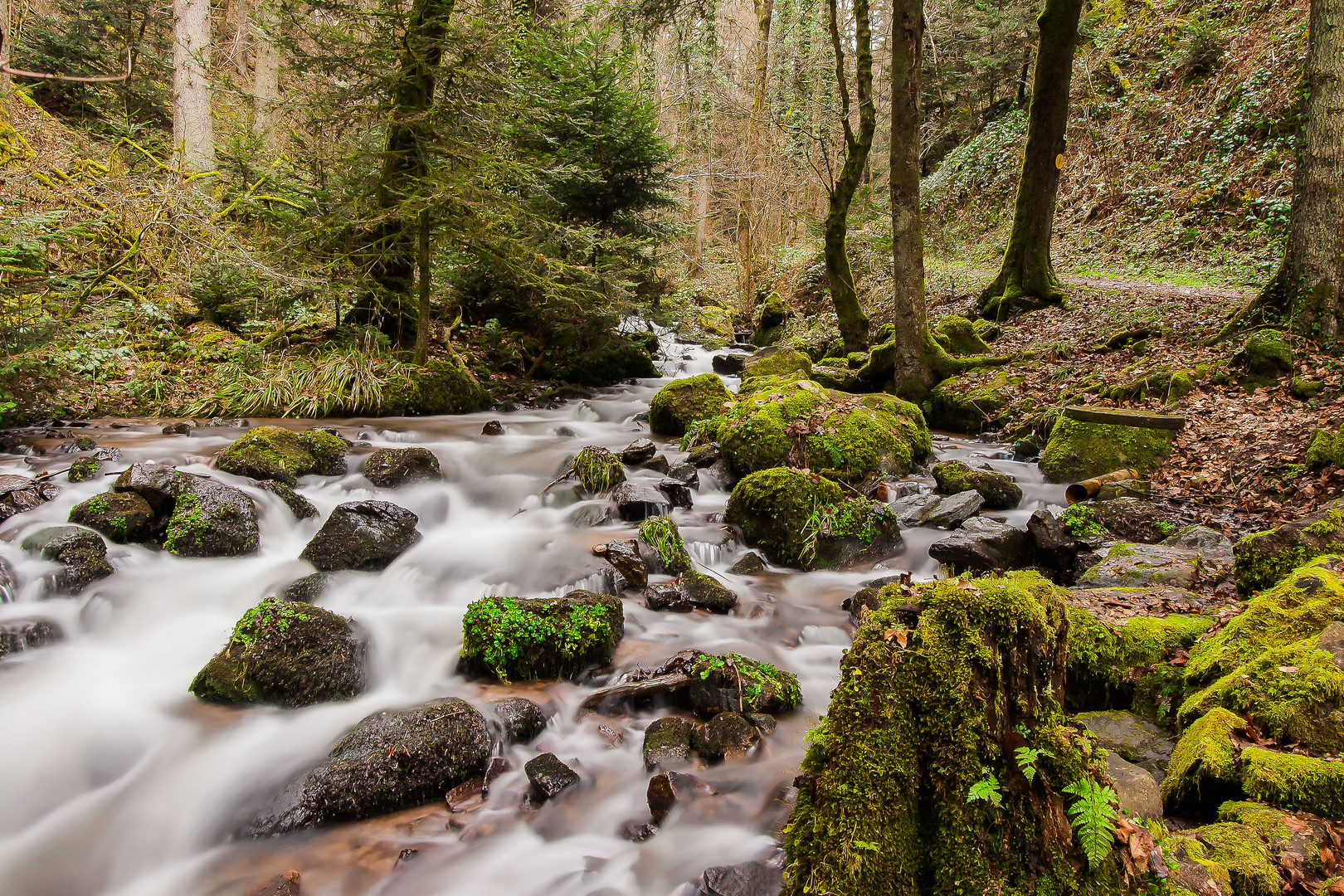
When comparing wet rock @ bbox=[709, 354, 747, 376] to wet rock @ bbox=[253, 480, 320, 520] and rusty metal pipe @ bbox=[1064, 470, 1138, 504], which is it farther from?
wet rock @ bbox=[253, 480, 320, 520]

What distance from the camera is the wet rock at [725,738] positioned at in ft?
12.2

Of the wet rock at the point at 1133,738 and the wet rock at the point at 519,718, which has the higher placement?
the wet rock at the point at 1133,738

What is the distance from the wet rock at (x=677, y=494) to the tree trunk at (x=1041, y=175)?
965cm

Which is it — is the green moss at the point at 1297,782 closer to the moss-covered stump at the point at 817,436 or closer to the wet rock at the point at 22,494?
the moss-covered stump at the point at 817,436

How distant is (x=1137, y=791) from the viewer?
2.20 meters

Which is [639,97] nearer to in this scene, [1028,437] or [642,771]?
[1028,437]

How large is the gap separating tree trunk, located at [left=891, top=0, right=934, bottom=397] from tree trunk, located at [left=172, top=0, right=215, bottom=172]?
522 inches

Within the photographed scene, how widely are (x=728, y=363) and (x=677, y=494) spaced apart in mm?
10847

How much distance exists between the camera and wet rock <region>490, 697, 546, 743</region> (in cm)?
394

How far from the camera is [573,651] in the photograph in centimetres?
454

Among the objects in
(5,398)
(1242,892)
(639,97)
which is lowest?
(1242,892)

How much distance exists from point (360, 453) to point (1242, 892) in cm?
840

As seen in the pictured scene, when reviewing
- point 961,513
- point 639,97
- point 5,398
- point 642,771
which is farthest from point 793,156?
point 642,771

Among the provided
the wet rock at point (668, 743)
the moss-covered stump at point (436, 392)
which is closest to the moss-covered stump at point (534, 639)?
the wet rock at point (668, 743)
